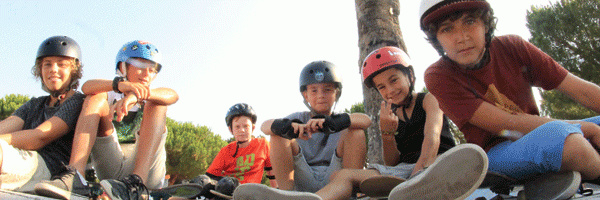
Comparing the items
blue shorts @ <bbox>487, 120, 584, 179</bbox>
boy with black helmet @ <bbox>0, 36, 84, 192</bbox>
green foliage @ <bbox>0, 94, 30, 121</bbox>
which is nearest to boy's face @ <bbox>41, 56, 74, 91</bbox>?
boy with black helmet @ <bbox>0, 36, 84, 192</bbox>

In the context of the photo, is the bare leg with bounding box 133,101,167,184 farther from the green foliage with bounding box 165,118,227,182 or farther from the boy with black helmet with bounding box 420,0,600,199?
the green foliage with bounding box 165,118,227,182

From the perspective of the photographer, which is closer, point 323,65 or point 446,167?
point 446,167

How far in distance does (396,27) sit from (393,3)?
444 millimetres

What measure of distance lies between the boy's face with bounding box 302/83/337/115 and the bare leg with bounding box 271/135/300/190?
0.76m

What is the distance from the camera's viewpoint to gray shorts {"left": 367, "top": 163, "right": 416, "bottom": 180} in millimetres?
2658

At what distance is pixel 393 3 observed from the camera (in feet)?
19.5

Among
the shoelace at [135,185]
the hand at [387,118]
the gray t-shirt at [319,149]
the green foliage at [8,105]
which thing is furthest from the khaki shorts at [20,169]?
the green foliage at [8,105]

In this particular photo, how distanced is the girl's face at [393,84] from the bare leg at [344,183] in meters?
0.93

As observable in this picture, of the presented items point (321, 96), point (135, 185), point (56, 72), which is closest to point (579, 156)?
point (321, 96)

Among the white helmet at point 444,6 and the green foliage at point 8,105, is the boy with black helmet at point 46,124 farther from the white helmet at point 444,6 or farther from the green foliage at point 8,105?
the green foliage at point 8,105

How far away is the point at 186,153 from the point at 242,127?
45.0 feet

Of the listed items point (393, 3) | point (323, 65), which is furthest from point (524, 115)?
point (393, 3)

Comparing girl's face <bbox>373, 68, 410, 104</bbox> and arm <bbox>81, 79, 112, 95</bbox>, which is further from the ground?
arm <bbox>81, 79, 112, 95</bbox>

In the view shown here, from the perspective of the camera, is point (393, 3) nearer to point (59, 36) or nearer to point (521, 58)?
point (521, 58)
